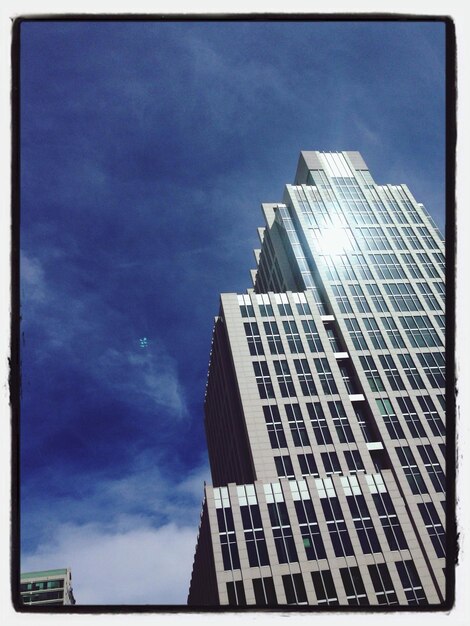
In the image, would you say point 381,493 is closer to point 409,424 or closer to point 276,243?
point 409,424

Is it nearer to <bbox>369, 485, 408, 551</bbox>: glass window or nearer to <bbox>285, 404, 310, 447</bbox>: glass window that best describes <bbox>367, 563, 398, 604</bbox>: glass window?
<bbox>369, 485, 408, 551</bbox>: glass window

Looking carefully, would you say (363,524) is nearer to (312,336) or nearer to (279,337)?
(312,336)

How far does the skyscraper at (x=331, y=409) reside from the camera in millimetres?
29359

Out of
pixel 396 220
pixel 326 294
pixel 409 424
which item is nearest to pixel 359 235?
pixel 396 220

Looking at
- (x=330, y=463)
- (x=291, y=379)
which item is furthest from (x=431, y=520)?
(x=291, y=379)

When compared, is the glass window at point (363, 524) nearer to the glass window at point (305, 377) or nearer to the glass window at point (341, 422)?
the glass window at point (341, 422)

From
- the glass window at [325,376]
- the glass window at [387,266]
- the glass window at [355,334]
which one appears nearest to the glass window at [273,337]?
the glass window at [325,376]

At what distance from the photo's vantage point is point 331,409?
39594 millimetres

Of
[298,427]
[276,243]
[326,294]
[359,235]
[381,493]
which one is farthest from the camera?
[276,243]

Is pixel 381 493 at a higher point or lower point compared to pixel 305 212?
lower

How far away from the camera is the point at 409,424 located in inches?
1524
